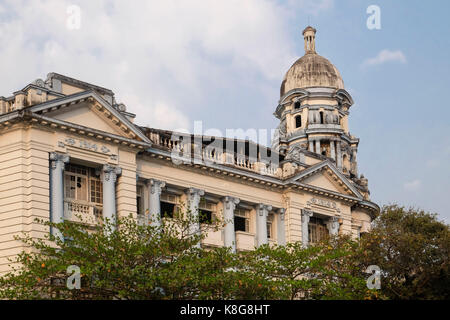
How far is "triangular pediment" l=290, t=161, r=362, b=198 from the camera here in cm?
4147

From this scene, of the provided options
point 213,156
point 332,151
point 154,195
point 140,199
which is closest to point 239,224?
point 213,156

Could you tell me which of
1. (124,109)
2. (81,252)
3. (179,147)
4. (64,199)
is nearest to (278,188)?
(179,147)

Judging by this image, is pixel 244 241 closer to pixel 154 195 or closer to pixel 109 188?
pixel 154 195

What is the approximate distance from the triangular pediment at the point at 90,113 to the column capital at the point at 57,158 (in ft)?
4.62

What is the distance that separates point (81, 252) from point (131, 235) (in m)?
3.15

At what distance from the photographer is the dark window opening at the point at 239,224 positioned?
3931 centimetres

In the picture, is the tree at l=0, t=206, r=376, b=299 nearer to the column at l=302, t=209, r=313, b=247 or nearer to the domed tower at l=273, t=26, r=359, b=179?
the column at l=302, t=209, r=313, b=247

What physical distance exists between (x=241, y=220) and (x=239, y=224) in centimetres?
28

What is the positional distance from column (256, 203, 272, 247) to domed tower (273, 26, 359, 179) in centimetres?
1760

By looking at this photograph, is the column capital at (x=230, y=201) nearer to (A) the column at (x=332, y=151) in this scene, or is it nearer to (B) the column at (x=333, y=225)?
(B) the column at (x=333, y=225)

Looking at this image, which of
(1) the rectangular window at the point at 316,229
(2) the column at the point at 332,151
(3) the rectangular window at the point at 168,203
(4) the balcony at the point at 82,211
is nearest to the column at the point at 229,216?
(3) the rectangular window at the point at 168,203

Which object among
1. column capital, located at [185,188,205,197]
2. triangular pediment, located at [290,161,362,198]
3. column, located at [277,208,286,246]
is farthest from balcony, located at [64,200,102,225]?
triangular pediment, located at [290,161,362,198]

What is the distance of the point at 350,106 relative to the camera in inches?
2370
